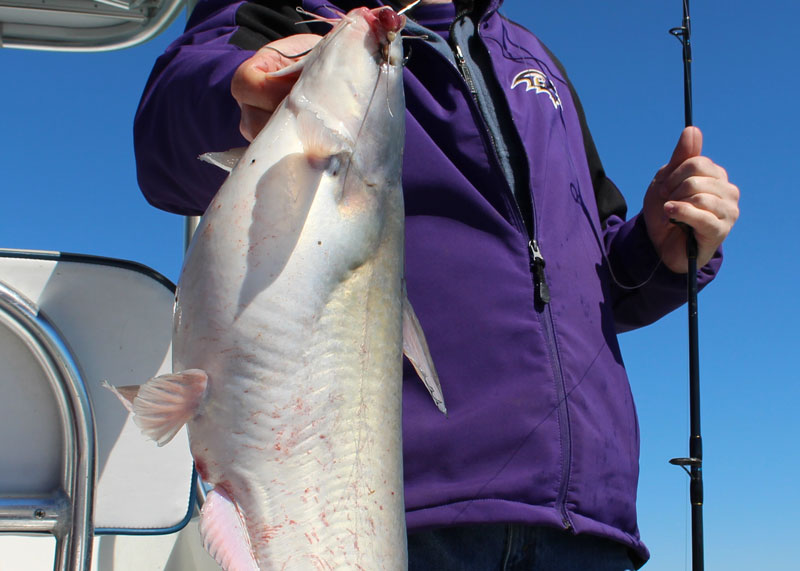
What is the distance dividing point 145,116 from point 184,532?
2562 millimetres

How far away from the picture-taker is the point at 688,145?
7.68 ft

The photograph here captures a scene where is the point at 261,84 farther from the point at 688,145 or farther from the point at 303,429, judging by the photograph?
the point at 688,145

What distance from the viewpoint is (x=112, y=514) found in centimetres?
292

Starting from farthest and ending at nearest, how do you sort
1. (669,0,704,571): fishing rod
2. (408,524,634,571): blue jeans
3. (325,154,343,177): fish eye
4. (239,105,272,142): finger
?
1. (669,0,704,571): fishing rod
2. (408,524,634,571): blue jeans
3. (239,105,272,142): finger
4. (325,154,343,177): fish eye

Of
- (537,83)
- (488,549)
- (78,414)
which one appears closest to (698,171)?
(537,83)

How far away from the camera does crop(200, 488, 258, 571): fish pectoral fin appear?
1155mm

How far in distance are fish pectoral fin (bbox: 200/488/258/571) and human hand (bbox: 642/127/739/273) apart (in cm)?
161

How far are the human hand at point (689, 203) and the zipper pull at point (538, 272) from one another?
0.60 meters

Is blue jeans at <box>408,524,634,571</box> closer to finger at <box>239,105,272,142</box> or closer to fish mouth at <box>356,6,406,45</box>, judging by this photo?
finger at <box>239,105,272,142</box>

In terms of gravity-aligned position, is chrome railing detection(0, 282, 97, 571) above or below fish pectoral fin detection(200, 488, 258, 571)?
above

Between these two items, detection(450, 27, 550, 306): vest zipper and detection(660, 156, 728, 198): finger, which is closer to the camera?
detection(450, 27, 550, 306): vest zipper

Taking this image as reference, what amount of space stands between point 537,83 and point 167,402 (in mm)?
1543

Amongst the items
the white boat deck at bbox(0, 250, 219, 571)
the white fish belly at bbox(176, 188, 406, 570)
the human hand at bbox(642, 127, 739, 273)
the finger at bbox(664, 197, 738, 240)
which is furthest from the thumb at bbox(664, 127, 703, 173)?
the white boat deck at bbox(0, 250, 219, 571)

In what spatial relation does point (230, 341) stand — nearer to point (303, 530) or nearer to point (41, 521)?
point (303, 530)
